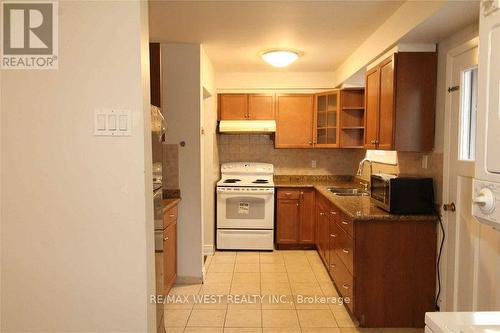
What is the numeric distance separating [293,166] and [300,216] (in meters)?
0.88

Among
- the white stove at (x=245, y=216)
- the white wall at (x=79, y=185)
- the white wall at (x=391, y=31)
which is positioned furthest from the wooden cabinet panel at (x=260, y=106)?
the white wall at (x=79, y=185)

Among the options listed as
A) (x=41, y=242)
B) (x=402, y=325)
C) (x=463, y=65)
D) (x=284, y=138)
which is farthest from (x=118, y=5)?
(x=284, y=138)

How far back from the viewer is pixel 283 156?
15.8ft

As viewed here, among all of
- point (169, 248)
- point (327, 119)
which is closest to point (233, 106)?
point (327, 119)

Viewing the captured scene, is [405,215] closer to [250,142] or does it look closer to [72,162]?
[72,162]

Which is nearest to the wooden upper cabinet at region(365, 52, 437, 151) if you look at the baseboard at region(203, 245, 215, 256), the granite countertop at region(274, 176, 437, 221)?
the granite countertop at region(274, 176, 437, 221)

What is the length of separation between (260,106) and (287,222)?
1675 mm

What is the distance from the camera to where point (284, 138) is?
452 cm

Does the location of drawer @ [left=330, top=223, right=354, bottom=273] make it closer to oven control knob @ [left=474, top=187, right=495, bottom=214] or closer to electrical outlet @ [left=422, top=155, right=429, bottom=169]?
electrical outlet @ [left=422, top=155, right=429, bottom=169]

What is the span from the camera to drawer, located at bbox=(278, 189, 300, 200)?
13.9 feet

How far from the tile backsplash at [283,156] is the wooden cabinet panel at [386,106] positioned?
1960mm

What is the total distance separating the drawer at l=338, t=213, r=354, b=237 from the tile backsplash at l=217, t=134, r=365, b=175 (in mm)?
2009

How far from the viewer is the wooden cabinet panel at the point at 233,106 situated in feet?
14.8

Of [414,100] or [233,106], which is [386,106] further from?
[233,106]
